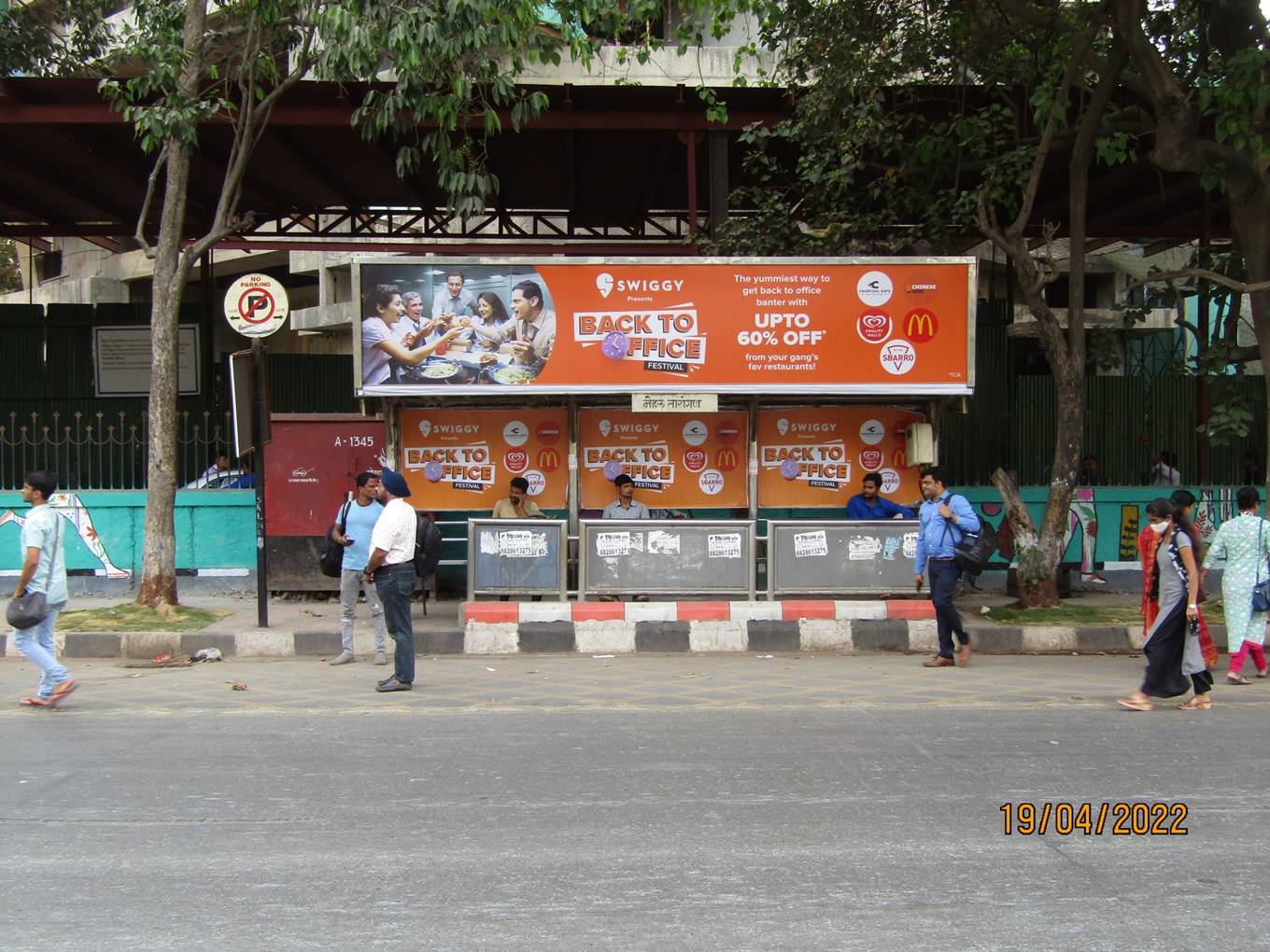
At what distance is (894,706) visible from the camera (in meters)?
8.00

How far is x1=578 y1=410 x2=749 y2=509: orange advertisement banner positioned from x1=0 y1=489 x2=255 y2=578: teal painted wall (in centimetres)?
444

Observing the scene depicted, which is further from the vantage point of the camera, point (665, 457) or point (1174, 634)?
point (665, 457)

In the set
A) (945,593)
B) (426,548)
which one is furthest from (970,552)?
(426,548)

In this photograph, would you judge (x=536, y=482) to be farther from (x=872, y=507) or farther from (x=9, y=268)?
(x=9, y=268)

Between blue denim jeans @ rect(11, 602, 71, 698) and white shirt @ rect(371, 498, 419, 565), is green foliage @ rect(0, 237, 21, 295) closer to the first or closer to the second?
blue denim jeans @ rect(11, 602, 71, 698)

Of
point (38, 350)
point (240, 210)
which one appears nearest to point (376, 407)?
point (38, 350)

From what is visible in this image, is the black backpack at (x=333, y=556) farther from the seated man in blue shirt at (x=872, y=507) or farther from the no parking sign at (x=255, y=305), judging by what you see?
the seated man in blue shirt at (x=872, y=507)

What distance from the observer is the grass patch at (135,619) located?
35.9ft

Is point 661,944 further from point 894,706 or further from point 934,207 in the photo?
point 934,207

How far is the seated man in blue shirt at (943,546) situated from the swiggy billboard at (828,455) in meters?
2.76

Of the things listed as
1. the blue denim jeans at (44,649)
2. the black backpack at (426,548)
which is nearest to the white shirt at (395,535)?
the black backpack at (426,548)

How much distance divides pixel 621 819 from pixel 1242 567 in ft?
20.4

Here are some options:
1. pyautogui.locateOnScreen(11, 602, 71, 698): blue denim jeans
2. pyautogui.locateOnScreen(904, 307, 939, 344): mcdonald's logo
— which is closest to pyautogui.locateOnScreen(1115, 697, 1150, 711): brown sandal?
pyautogui.locateOnScreen(904, 307, 939, 344): mcdonald's logo

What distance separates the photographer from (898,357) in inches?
453
